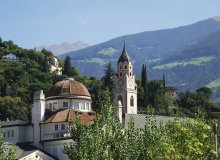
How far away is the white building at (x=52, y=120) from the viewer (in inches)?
3356

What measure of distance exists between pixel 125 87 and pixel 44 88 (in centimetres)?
2602

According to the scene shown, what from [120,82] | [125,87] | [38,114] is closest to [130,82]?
[120,82]

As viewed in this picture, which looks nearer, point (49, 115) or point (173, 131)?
point (173, 131)

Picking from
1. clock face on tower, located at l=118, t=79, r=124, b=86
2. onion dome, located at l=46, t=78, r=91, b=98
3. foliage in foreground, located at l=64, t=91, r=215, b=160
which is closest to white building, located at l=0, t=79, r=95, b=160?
onion dome, located at l=46, t=78, r=91, b=98

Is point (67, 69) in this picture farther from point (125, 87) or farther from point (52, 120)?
point (52, 120)

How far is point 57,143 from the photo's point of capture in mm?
84625

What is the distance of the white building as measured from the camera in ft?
280

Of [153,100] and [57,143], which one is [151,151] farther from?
[153,100]

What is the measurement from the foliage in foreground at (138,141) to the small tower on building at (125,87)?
83567 millimetres

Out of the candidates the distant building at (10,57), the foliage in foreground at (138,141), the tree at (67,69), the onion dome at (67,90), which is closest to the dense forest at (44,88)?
the tree at (67,69)

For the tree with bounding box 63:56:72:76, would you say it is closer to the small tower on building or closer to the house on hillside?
the small tower on building

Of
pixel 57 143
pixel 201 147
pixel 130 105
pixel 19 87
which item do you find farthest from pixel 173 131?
pixel 19 87

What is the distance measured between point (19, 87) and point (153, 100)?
3228 cm

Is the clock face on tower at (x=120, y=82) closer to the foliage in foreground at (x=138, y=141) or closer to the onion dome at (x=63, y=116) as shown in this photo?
the onion dome at (x=63, y=116)
